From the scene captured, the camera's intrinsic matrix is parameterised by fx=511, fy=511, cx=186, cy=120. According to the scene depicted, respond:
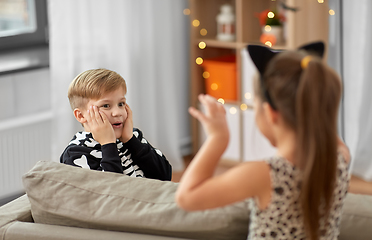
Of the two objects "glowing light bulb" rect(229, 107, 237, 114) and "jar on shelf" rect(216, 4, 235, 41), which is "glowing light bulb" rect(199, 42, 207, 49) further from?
"glowing light bulb" rect(229, 107, 237, 114)

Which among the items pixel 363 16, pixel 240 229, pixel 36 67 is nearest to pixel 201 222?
pixel 240 229

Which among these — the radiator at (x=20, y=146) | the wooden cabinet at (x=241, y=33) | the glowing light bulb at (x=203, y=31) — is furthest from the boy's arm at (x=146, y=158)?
the glowing light bulb at (x=203, y=31)

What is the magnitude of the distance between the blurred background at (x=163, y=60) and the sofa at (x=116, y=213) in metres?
1.71

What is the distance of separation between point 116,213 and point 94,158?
14.5 inches

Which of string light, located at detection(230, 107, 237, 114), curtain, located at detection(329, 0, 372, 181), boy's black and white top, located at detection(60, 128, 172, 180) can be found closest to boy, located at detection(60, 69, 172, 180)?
boy's black and white top, located at detection(60, 128, 172, 180)

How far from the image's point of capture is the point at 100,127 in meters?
1.43

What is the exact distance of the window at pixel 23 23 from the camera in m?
3.13

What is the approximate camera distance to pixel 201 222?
1059mm

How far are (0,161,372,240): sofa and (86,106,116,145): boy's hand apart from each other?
0.23 metres

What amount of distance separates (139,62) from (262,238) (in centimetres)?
242

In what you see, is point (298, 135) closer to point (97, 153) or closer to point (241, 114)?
point (97, 153)

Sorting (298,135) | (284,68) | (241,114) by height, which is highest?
(284,68)

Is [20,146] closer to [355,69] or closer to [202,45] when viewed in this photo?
[202,45]

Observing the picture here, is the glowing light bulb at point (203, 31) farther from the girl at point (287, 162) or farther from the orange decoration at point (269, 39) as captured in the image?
the girl at point (287, 162)
